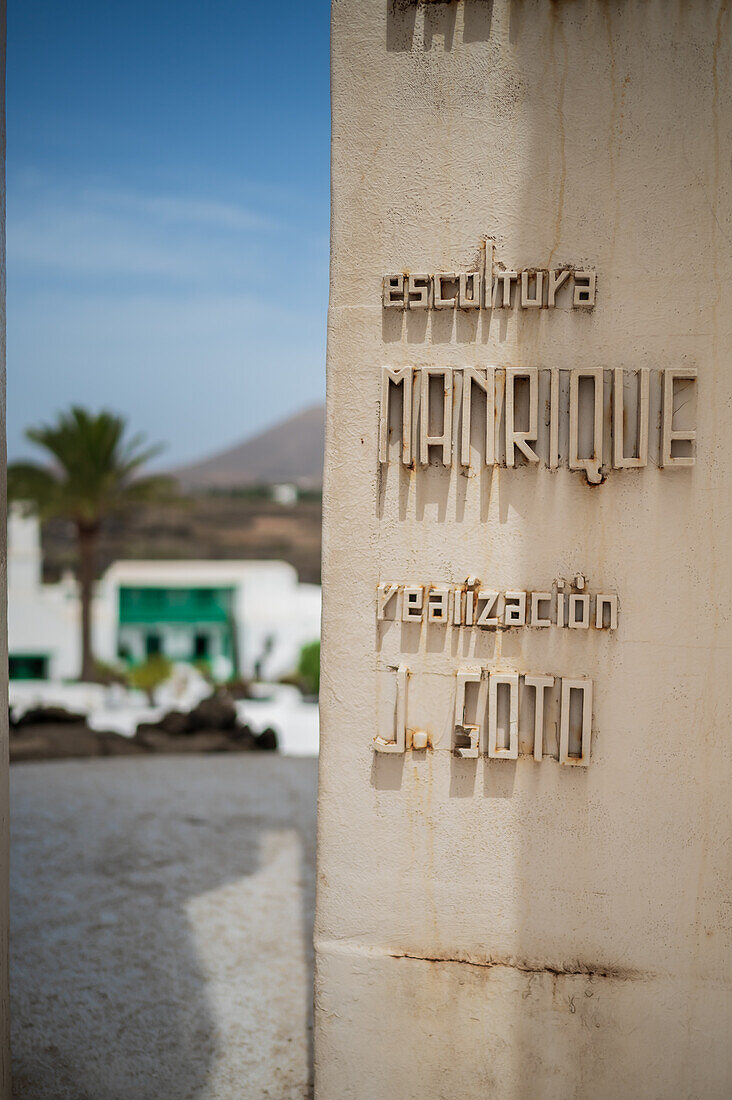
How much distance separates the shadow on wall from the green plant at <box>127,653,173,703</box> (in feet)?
57.5

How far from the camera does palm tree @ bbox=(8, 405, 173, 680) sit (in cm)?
1805

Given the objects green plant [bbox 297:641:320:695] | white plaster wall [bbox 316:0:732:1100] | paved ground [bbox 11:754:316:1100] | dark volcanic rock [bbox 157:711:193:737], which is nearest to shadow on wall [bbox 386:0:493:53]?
white plaster wall [bbox 316:0:732:1100]

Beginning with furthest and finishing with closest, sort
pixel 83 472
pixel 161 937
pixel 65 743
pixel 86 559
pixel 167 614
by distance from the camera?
pixel 167 614, pixel 86 559, pixel 83 472, pixel 65 743, pixel 161 937

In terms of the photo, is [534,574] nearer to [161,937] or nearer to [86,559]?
[161,937]

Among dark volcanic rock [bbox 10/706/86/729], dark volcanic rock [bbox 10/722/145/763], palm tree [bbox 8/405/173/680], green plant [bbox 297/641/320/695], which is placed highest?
palm tree [bbox 8/405/173/680]

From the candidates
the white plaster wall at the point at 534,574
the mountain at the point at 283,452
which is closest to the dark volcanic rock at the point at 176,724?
the white plaster wall at the point at 534,574

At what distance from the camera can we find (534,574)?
2.63 metres

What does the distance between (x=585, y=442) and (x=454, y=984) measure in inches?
66.9

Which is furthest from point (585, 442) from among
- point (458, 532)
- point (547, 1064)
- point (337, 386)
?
point (547, 1064)

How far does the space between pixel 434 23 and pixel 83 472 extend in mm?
16727

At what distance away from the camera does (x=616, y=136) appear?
255 centimetres

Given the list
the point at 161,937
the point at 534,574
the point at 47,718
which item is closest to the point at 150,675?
the point at 47,718

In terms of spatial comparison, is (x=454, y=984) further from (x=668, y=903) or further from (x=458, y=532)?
(x=458, y=532)

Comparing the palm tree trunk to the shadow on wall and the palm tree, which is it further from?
the shadow on wall
